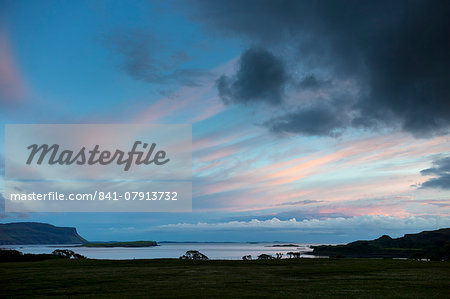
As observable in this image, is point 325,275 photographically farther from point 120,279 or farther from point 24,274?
point 24,274

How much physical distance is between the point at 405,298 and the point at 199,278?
77.2ft

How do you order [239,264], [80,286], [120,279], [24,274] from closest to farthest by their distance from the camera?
[80,286] → [120,279] → [24,274] → [239,264]

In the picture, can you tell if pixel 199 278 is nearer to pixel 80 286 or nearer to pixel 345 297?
pixel 80 286

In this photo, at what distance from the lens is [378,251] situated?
182 m

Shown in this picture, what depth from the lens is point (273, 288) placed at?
35.5 metres

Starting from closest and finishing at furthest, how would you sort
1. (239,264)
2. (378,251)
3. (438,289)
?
(438,289)
(239,264)
(378,251)

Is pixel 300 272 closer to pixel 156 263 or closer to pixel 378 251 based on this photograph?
pixel 156 263

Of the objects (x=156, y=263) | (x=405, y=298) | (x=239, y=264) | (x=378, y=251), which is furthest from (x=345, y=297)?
(x=378, y=251)

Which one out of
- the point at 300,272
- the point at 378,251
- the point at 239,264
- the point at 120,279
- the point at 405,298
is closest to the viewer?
the point at 405,298

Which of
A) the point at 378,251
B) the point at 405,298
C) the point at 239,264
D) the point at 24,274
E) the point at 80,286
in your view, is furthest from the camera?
the point at 378,251

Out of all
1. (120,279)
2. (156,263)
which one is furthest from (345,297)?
(156,263)

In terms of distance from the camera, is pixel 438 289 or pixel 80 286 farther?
pixel 80 286

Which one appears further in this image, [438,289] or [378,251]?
[378,251]

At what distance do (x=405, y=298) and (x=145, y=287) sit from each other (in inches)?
996
